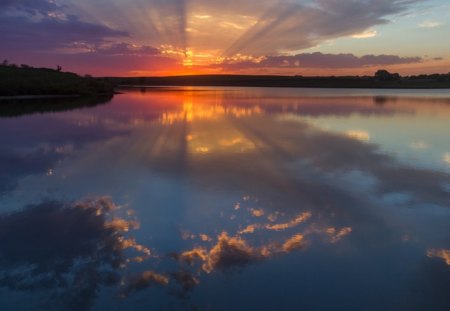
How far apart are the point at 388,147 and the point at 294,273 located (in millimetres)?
11957

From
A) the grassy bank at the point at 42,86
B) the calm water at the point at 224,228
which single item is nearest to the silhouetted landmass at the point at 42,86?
the grassy bank at the point at 42,86

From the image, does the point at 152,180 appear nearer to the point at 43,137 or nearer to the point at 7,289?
the point at 7,289

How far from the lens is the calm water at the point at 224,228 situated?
5566 millimetres

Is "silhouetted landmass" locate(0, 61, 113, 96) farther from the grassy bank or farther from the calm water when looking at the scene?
the calm water

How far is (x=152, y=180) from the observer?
11062mm

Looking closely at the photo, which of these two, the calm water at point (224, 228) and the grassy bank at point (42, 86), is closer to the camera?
the calm water at point (224, 228)

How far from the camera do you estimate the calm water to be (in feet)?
18.3

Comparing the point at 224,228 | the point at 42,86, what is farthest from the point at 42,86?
the point at 224,228

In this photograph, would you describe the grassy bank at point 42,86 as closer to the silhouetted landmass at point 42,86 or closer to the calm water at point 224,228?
the silhouetted landmass at point 42,86

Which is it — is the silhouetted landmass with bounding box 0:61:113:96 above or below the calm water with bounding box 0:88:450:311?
above

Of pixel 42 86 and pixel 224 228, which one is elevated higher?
pixel 42 86

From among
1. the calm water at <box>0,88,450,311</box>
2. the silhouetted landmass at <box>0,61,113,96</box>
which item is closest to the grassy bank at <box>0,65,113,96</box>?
the silhouetted landmass at <box>0,61,113,96</box>

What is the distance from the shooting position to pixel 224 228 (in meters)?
7.72

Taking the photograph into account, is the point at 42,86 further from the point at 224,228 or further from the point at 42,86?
the point at 224,228
